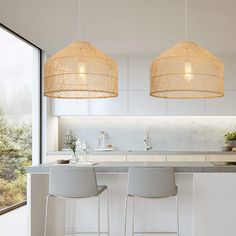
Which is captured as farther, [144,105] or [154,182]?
[144,105]

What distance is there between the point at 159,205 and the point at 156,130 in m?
3.07

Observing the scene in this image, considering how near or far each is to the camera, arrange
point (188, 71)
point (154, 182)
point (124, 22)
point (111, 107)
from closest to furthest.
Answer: point (188, 71) < point (154, 182) < point (124, 22) < point (111, 107)

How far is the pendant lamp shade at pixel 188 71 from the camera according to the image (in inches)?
108

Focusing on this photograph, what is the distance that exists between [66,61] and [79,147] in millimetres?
3920

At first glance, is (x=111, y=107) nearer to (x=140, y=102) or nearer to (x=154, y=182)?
(x=140, y=102)

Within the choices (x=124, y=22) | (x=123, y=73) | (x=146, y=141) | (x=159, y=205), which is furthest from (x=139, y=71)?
(x=159, y=205)

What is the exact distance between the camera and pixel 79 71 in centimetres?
275

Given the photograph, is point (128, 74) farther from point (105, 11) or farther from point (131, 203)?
point (131, 203)

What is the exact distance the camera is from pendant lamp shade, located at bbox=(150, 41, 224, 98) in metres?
2.75

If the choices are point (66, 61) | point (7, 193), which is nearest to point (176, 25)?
point (66, 61)

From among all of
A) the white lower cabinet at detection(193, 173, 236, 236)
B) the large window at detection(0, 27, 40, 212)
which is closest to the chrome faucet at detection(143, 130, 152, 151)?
the large window at detection(0, 27, 40, 212)

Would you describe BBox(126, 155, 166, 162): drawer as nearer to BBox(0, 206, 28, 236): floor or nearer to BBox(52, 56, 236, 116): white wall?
BBox(52, 56, 236, 116): white wall

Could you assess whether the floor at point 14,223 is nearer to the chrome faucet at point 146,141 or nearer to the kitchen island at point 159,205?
the kitchen island at point 159,205

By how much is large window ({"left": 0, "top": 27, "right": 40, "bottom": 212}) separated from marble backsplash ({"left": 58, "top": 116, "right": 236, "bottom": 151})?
883 millimetres
